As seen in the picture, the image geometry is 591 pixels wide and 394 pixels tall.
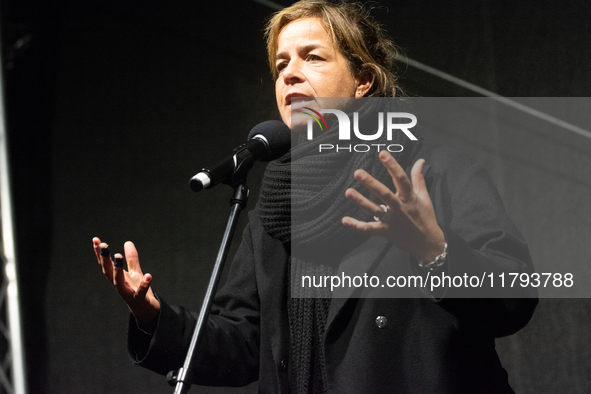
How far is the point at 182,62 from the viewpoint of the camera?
7.46ft

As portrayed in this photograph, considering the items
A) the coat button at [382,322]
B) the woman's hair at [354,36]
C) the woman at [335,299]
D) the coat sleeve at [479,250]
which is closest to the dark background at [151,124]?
the woman's hair at [354,36]

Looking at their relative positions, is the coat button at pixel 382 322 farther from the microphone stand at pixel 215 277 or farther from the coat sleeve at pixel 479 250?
the microphone stand at pixel 215 277

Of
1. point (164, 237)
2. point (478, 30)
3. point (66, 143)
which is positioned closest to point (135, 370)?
point (164, 237)

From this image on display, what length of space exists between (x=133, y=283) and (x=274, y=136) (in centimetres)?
42

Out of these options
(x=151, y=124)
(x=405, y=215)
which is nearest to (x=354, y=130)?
(x=405, y=215)

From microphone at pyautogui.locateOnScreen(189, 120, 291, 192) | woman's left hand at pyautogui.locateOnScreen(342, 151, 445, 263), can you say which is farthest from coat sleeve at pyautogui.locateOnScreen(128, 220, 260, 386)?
woman's left hand at pyautogui.locateOnScreen(342, 151, 445, 263)

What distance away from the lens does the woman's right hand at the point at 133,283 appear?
3.53ft

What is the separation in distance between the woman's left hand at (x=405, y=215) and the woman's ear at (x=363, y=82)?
0.71 meters

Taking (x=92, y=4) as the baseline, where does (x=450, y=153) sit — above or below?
below

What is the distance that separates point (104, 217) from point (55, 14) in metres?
0.94

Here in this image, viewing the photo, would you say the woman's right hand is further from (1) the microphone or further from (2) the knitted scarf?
(2) the knitted scarf

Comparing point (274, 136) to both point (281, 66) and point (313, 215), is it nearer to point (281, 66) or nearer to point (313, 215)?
point (313, 215)

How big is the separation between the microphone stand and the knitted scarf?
38 cm

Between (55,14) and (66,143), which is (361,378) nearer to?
(66,143)
